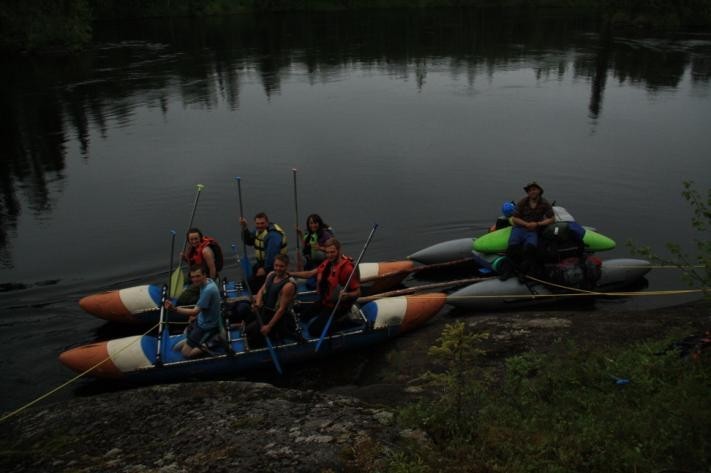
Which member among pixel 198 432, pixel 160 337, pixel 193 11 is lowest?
pixel 160 337

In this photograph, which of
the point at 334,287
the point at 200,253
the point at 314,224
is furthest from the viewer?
the point at 314,224

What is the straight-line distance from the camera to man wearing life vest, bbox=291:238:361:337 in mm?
10188

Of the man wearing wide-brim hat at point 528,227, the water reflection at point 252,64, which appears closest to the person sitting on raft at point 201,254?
the man wearing wide-brim hat at point 528,227

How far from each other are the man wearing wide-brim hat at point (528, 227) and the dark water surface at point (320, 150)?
2.23 m

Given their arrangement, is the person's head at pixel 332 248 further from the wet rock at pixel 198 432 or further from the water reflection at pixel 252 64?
the water reflection at pixel 252 64

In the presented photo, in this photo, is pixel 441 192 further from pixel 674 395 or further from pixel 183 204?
pixel 674 395

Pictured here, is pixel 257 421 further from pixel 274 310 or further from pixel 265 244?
pixel 265 244

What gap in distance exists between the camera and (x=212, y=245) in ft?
37.3

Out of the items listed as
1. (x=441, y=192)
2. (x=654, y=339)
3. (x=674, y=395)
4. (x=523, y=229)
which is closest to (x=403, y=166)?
(x=441, y=192)

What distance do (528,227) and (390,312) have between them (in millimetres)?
3441

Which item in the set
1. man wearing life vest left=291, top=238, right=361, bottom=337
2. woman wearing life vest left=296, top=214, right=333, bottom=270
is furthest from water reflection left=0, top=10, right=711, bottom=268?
man wearing life vest left=291, top=238, right=361, bottom=337

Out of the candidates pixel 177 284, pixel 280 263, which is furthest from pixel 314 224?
pixel 177 284

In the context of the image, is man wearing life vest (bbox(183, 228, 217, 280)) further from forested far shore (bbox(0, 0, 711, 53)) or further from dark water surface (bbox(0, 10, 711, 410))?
forested far shore (bbox(0, 0, 711, 53))

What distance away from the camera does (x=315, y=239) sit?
39.5ft
